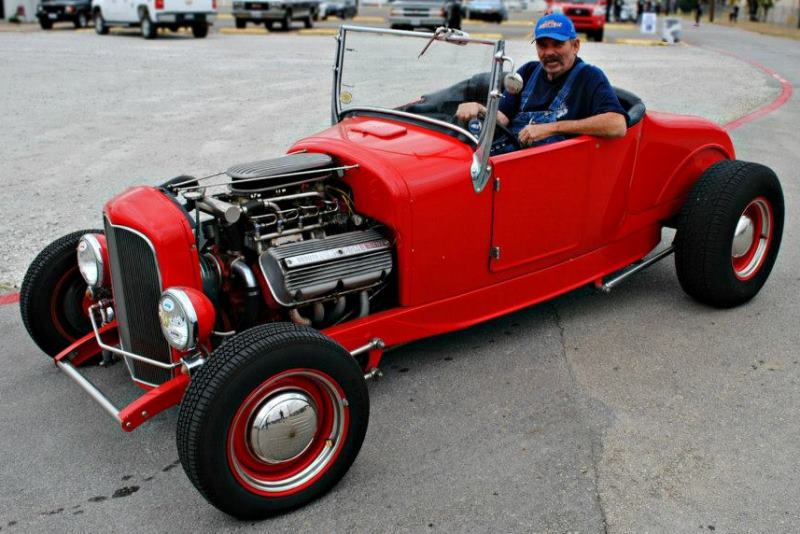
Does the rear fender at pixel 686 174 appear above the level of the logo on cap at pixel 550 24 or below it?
below

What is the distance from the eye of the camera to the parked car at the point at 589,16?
22.4m

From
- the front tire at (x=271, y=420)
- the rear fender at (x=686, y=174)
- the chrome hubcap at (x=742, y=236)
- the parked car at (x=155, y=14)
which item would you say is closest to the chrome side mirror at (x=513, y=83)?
the front tire at (x=271, y=420)

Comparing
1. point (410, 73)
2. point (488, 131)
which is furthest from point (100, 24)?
point (488, 131)

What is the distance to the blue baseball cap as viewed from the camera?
408 cm

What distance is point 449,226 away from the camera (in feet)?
11.7

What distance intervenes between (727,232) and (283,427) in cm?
272

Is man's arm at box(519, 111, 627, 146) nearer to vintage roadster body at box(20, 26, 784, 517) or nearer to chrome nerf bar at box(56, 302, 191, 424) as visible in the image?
vintage roadster body at box(20, 26, 784, 517)

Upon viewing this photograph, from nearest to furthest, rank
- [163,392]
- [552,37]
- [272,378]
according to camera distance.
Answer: [272,378] → [163,392] → [552,37]

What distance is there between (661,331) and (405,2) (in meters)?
18.4

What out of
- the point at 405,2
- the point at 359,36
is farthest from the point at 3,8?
the point at 359,36

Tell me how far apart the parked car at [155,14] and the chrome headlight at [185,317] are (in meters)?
19.2

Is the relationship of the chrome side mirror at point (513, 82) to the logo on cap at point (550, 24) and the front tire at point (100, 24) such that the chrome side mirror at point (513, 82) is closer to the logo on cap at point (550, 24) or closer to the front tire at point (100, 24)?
the logo on cap at point (550, 24)

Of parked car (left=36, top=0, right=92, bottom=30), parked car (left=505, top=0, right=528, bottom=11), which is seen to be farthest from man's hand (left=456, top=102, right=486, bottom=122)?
parked car (left=505, top=0, right=528, bottom=11)

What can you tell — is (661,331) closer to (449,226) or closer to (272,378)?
(449,226)
